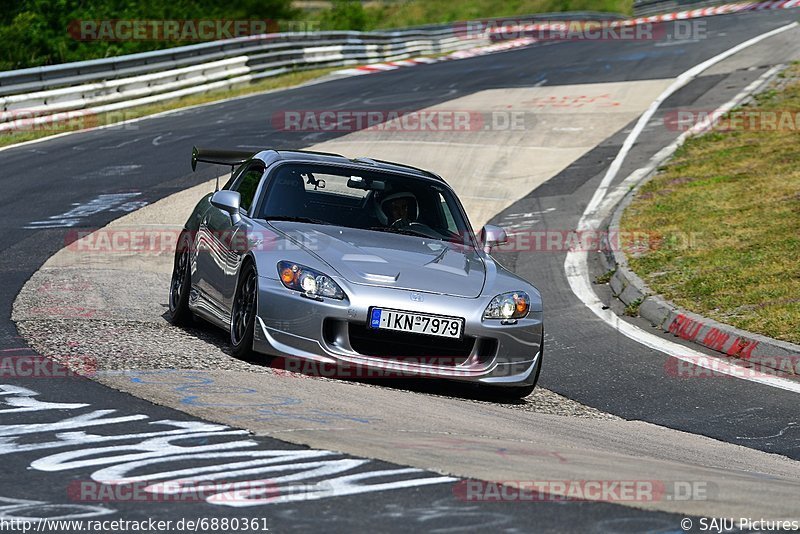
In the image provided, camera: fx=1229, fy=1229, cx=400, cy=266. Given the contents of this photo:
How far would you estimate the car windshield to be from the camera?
29.0 feet

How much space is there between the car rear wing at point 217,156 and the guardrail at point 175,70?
13288 millimetres

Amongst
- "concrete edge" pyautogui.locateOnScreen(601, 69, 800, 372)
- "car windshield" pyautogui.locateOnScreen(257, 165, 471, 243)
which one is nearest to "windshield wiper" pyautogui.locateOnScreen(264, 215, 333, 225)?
"car windshield" pyautogui.locateOnScreen(257, 165, 471, 243)

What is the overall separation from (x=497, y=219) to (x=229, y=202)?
791 cm

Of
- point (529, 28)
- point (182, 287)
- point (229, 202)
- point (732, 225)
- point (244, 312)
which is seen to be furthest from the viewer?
point (529, 28)

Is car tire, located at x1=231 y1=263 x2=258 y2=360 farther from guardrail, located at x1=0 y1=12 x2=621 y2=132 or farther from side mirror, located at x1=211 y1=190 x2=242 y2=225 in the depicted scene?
guardrail, located at x1=0 y1=12 x2=621 y2=132

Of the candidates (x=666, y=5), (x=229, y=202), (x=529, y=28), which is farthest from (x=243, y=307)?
(x=666, y=5)

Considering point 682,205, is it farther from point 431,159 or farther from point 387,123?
point 387,123

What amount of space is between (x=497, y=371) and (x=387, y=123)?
15988 mm

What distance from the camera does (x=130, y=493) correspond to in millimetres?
4586

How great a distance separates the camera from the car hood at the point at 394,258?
768 cm

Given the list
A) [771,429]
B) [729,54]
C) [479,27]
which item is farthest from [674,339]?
[479,27]

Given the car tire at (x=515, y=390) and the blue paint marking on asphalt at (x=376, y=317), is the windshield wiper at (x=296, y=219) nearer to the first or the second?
the blue paint marking on asphalt at (x=376, y=317)

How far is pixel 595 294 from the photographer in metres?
12.4

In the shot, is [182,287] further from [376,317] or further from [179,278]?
[376,317]
